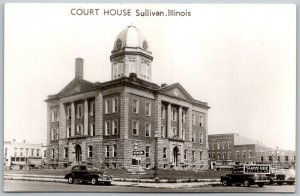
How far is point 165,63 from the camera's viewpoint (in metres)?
21.3

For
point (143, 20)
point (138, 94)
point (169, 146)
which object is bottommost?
point (169, 146)

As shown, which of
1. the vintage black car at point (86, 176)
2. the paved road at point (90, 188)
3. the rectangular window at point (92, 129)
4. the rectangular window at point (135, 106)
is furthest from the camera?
the rectangular window at point (92, 129)

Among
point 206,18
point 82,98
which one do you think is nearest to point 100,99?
point 82,98

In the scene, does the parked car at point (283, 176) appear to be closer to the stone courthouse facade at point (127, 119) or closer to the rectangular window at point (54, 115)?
the stone courthouse facade at point (127, 119)

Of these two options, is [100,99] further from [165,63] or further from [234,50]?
[234,50]

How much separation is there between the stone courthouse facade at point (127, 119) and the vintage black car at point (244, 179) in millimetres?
798

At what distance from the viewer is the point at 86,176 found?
2150 centimetres

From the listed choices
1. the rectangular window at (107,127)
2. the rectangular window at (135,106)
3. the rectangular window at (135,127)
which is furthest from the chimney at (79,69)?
the rectangular window at (135,127)

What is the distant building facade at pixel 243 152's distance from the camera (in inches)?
836

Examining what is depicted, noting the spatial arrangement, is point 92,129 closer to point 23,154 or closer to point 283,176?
point 23,154

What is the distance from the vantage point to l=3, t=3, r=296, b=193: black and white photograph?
21.1 meters

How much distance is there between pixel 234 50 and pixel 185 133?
8.34 ft

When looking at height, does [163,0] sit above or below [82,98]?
above

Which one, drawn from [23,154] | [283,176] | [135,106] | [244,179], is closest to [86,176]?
[23,154]
